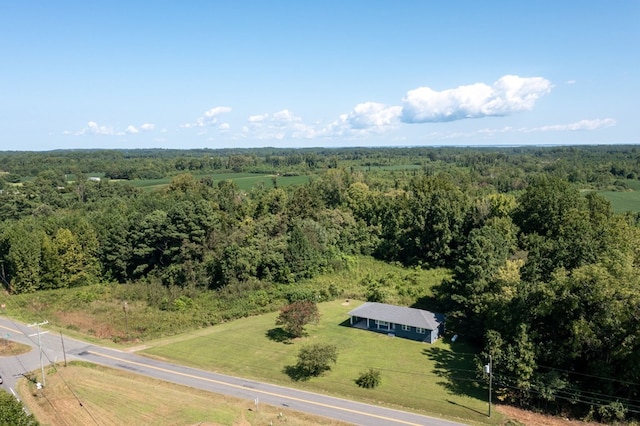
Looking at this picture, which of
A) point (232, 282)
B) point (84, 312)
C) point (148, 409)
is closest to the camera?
point (148, 409)

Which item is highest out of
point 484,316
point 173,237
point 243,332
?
point 173,237

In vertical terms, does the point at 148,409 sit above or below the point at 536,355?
below

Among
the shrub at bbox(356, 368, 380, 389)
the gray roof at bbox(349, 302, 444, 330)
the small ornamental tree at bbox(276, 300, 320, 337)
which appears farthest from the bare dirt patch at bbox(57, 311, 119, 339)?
the shrub at bbox(356, 368, 380, 389)

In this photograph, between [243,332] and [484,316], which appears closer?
[484,316]

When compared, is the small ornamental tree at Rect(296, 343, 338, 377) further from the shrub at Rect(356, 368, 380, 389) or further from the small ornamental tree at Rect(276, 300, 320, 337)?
the small ornamental tree at Rect(276, 300, 320, 337)

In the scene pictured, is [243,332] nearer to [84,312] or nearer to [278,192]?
[84,312]

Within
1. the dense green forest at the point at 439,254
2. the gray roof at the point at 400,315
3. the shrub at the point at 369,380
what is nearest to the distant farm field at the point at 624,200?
the dense green forest at the point at 439,254

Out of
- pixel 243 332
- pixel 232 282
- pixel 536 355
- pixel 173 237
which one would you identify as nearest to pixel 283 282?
pixel 232 282

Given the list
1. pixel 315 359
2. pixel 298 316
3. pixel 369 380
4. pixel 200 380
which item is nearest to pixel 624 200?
pixel 298 316
